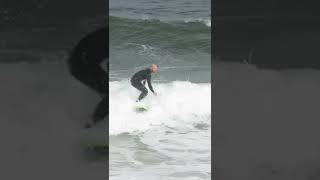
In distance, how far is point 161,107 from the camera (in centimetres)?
973

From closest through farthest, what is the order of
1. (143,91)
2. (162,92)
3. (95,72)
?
(95,72), (143,91), (162,92)

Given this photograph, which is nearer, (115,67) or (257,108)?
(257,108)

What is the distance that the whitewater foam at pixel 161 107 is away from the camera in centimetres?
891

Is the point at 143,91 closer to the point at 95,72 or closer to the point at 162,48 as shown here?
the point at 95,72

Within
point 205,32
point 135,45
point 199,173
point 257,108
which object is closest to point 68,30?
point 135,45

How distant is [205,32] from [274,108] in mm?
7553

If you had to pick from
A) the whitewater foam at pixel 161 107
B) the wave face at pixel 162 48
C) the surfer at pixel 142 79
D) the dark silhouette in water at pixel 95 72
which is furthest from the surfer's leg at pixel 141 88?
the wave face at pixel 162 48

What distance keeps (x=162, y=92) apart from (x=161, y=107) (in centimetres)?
126

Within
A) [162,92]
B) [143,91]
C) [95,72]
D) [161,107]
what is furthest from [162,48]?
[95,72]

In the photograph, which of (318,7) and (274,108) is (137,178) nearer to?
(274,108)

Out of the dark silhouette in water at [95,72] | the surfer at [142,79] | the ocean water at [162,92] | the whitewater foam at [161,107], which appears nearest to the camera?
the ocean water at [162,92]

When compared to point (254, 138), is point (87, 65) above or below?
above

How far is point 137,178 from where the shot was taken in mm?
6188

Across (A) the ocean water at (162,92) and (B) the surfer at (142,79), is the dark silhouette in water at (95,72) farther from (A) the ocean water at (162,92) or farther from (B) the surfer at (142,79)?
(B) the surfer at (142,79)
